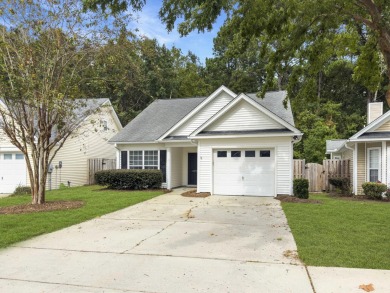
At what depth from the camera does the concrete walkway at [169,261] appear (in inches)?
185

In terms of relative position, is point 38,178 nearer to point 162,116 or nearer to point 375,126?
point 162,116

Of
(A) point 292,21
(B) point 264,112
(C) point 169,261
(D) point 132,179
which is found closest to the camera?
(C) point 169,261

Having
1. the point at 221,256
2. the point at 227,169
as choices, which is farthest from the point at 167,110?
the point at 221,256

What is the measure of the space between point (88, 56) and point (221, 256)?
9870 mm

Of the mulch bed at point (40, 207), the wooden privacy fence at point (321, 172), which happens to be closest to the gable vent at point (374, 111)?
the wooden privacy fence at point (321, 172)

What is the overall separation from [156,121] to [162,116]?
28.3 inches

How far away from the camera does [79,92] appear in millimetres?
13250

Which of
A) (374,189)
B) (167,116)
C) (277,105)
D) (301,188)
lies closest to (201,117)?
(167,116)

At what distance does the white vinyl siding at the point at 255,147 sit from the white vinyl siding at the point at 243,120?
604mm

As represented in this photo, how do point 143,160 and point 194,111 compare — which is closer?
point 194,111

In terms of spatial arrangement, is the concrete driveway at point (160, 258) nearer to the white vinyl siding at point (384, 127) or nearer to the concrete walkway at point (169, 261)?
the concrete walkway at point (169, 261)

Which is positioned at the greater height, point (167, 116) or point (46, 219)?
point (167, 116)

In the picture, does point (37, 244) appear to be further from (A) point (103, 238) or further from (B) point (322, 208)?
(B) point (322, 208)

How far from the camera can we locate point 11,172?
2048 centimetres
